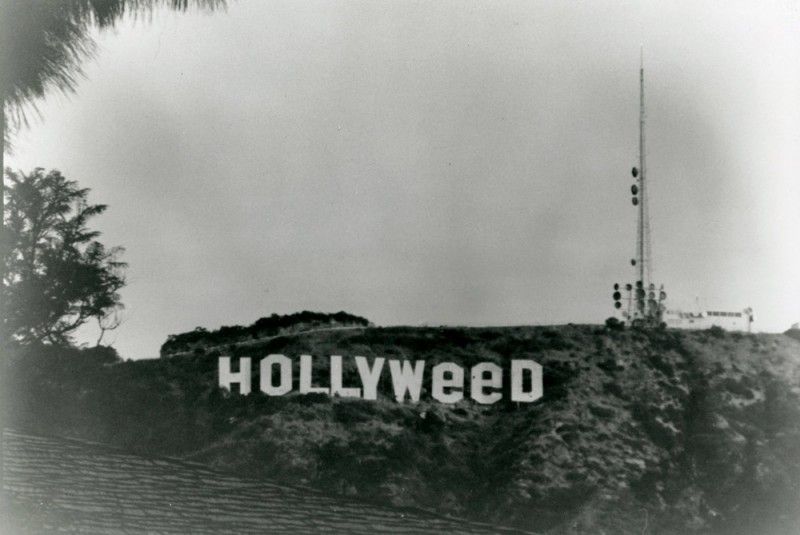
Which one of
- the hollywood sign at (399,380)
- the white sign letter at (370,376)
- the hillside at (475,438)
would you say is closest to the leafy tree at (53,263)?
the hillside at (475,438)

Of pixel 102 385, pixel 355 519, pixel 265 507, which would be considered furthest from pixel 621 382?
pixel 102 385

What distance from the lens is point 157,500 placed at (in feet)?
43.7

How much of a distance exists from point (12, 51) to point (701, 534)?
12.8 meters

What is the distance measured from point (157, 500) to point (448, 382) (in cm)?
516

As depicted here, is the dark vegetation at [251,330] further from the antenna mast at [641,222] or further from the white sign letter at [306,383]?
the antenna mast at [641,222]

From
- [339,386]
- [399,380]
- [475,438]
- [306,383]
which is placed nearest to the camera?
A: [475,438]

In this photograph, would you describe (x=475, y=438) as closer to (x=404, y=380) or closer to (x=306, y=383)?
(x=404, y=380)

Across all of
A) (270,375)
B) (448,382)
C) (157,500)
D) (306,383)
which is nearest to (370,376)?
(306,383)

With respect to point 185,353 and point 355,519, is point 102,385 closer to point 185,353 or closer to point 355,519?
point 185,353

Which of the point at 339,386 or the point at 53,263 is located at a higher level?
the point at 53,263

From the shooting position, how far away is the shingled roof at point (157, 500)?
12.1 m

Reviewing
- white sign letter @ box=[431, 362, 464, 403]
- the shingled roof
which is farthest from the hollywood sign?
the shingled roof

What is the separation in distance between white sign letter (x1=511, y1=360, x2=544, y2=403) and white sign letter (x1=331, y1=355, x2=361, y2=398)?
8.74 feet

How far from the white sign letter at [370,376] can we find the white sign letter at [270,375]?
1203 millimetres
